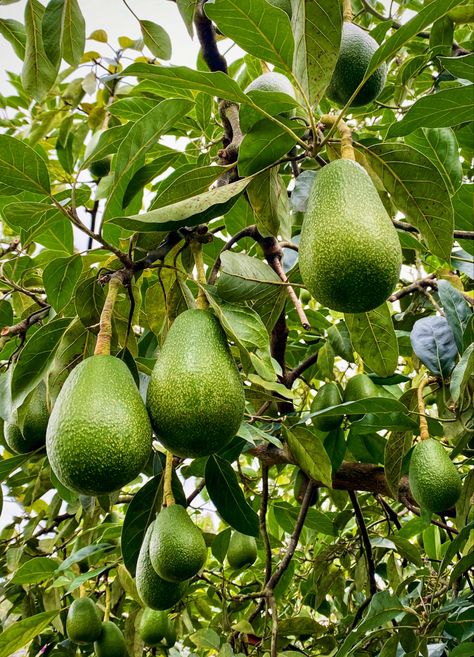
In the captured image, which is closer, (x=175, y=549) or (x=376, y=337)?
(x=175, y=549)

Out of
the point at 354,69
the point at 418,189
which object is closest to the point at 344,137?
the point at 418,189

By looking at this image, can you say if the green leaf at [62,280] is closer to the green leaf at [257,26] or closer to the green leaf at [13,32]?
the green leaf at [257,26]

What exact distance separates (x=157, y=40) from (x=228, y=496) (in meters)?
1.38

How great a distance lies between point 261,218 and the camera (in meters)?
1.02

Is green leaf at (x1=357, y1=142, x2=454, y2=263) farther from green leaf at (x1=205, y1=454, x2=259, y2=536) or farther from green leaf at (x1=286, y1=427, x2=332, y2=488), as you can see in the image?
green leaf at (x1=205, y1=454, x2=259, y2=536)

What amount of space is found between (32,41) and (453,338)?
119cm

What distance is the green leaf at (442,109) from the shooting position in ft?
2.45

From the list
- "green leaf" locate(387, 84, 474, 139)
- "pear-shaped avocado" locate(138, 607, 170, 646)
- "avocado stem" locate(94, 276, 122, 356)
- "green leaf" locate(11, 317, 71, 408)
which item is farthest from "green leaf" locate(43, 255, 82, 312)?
"pear-shaped avocado" locate(138, 607, 170, 646)

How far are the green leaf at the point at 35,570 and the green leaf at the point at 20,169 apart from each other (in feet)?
3.93

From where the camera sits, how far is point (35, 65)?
1458mm

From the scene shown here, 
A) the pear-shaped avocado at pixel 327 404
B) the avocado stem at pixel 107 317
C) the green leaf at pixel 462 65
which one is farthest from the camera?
the pear-shaped avocado at pixel 327 404

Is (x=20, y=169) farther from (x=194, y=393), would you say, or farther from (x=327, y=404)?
(x=327, y=404)

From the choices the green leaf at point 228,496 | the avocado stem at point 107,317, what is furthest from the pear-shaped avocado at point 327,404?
the avocado stem at point 107,317

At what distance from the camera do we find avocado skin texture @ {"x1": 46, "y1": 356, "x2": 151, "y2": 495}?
2.45 ft
